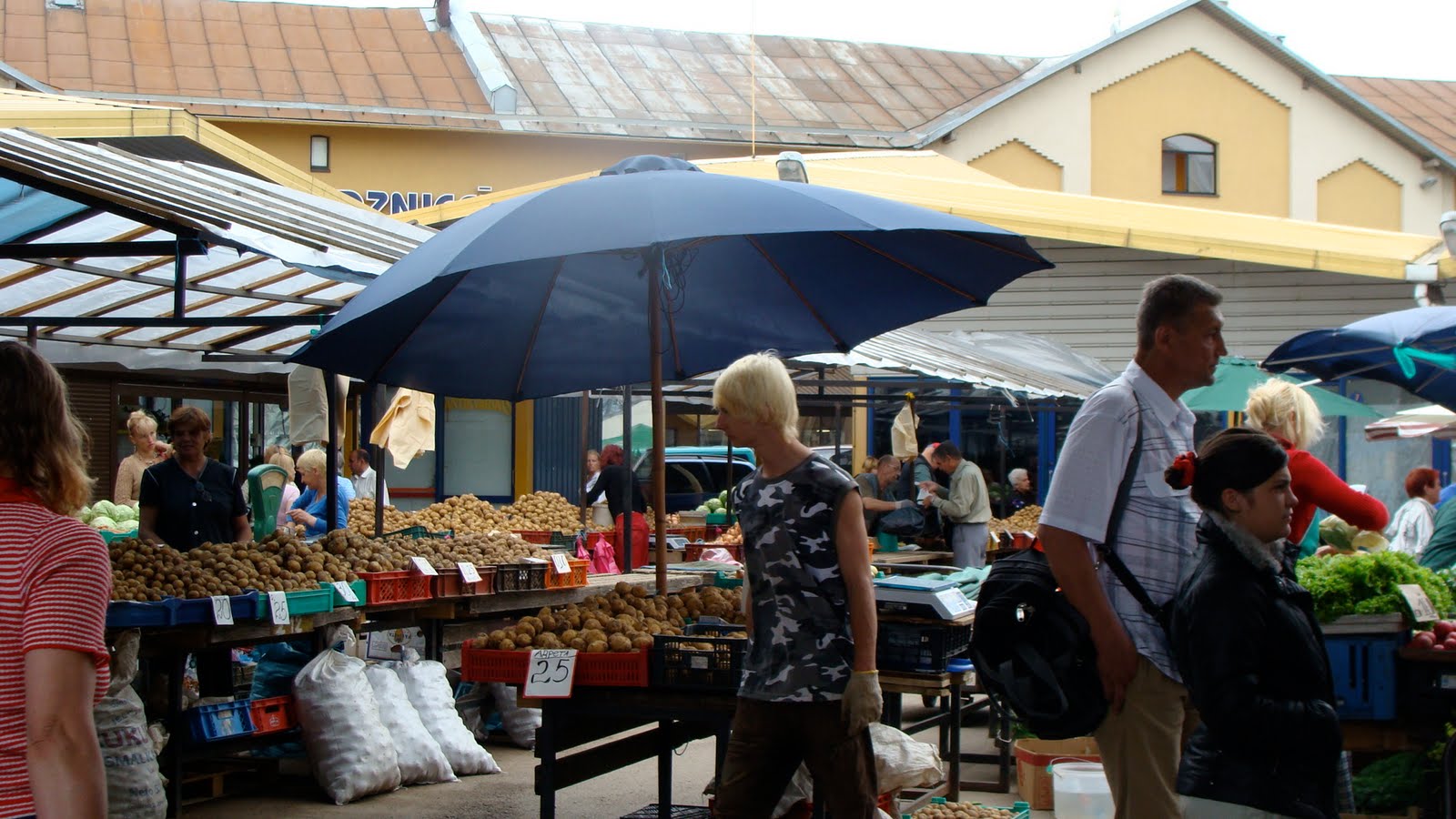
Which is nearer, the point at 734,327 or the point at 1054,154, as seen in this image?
the point at 734,327

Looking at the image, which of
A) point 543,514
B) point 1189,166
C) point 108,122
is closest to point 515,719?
point 543,514

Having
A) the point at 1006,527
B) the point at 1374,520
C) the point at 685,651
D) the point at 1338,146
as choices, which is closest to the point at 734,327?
the point at 685,651

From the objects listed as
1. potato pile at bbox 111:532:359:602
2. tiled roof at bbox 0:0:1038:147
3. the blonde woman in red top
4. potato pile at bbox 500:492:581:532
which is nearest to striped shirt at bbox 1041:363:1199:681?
the blonde woman in red top

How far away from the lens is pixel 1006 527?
50.5 feet

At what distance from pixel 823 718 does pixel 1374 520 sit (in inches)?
103

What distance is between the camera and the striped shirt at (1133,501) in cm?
355

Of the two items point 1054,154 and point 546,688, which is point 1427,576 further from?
point 1054,154

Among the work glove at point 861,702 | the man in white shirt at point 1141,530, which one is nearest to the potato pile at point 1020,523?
the work glove at point 861,702

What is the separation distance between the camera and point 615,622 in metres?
5.20

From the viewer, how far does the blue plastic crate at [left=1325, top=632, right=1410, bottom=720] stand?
5.54 metres

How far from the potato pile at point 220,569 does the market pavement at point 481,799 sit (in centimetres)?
111

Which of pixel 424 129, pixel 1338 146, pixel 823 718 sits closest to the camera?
pixel 823 718

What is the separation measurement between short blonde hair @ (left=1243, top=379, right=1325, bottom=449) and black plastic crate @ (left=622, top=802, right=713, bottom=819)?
2714 millimetres

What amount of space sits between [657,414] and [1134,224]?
493 inches
